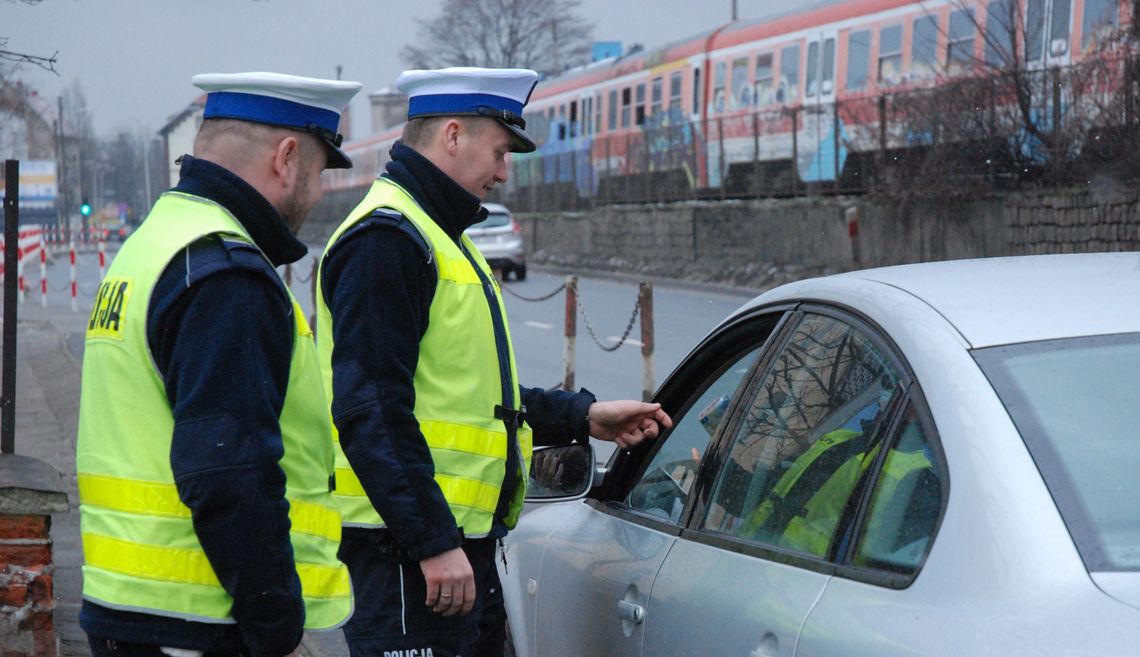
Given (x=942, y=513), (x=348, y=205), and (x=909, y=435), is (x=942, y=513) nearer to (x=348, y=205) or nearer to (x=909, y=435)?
(x=909, y=435)

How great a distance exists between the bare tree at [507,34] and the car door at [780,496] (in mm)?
66976

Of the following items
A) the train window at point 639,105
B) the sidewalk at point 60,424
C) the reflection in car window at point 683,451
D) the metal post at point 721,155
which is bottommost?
the sidewalk at point 60,424

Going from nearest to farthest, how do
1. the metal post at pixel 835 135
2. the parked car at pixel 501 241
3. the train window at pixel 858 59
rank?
the train window at pixel 858 59
the metal post at pixel 835 135
the parked car at pixel 501 241

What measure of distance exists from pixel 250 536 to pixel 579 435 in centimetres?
150

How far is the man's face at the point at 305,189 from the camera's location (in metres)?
2.50

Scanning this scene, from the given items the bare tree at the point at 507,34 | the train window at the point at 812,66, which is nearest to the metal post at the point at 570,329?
the train window at the point at 812,66

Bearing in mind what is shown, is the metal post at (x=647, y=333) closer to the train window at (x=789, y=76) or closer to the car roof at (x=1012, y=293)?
the car roof at (x=1012, y=293)

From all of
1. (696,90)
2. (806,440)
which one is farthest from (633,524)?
(696,90)

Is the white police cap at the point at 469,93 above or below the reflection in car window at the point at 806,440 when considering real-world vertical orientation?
above

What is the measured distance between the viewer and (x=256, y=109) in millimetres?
2463

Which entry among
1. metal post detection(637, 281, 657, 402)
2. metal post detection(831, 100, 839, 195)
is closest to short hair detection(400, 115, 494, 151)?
metal post detection(637, 281, 657, 402)

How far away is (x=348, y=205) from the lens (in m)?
64.7

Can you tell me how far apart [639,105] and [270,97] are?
3092cm

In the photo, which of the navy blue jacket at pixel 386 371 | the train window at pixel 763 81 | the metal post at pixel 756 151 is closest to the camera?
the navy blue jacket at pixel 386 371
